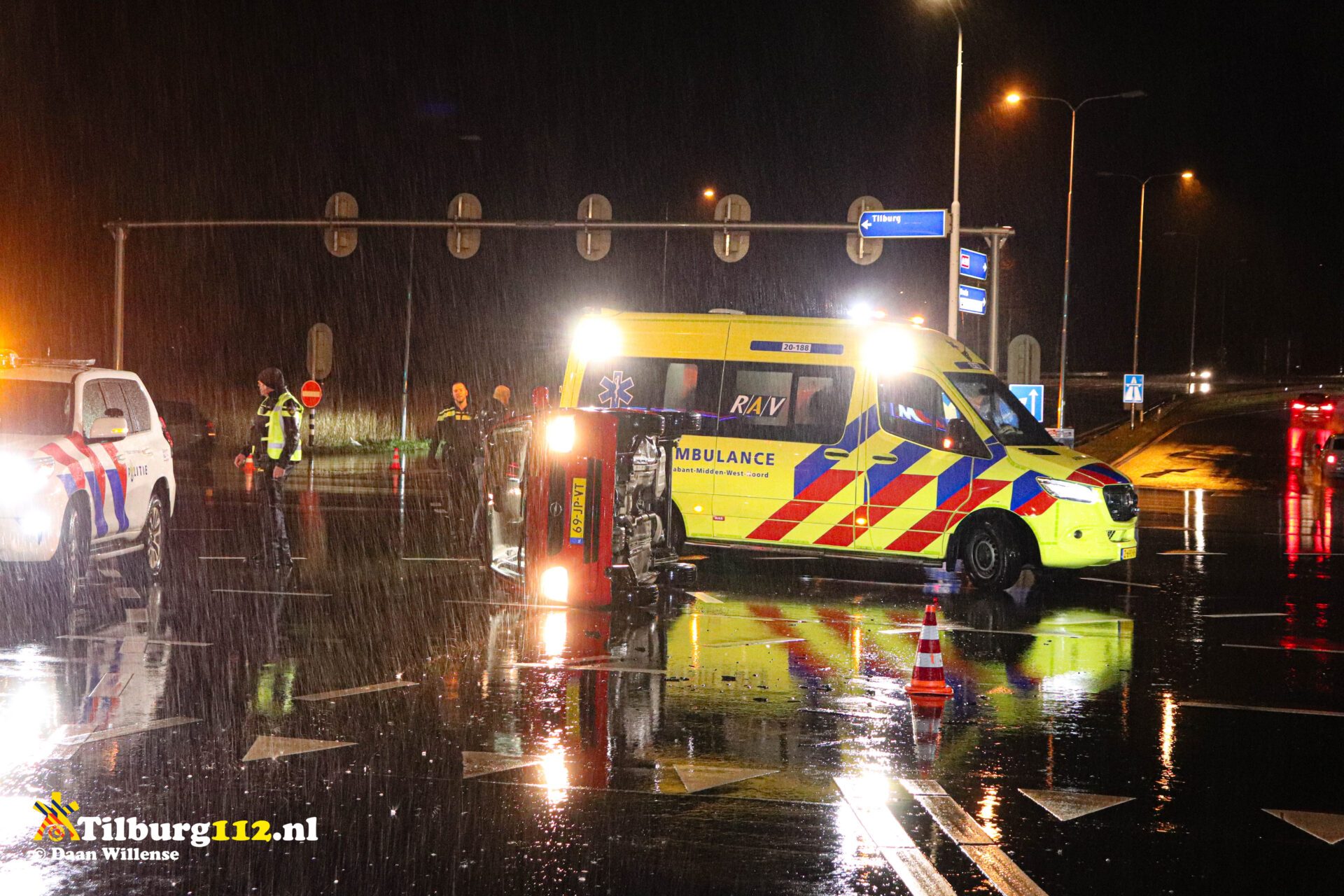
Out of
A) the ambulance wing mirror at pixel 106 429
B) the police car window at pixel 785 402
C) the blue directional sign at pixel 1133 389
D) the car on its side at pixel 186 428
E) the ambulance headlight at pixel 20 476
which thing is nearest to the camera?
the ambulance headlight at pixel 20 476

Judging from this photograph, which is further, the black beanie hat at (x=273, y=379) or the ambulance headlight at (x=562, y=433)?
the black beanie hat at (x=273, y=379)

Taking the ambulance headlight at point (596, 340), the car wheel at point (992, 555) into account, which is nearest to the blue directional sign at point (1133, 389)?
the ambulance headlight at point (596, 340)

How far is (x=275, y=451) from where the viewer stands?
13766mm

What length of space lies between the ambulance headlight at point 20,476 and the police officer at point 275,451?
3.10m

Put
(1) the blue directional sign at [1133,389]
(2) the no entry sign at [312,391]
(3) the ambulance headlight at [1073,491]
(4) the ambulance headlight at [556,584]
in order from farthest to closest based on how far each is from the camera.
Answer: (1) the blue directional sign at [1133,389] → (2) the no entry sign at [312,391] → (3) the ambulance headlight at [1073,491] → (4) the ambulance headlight at [556,584]

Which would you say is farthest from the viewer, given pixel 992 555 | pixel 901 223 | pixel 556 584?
pixel 901 223

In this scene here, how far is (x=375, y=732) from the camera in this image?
724 cm

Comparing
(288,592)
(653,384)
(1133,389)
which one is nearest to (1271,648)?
(653,384)

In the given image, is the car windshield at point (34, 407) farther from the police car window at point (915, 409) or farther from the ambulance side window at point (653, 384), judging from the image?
the police car window at point (915, 409)

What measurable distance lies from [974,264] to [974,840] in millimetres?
21523

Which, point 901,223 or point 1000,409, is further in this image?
point 901,223

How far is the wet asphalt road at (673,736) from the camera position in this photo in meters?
5.29

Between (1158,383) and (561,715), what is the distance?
3095 inches

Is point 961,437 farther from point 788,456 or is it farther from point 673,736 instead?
point 673,736
